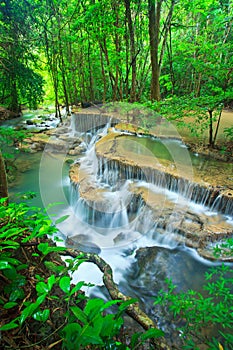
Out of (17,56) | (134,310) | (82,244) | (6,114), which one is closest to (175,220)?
(82,244)

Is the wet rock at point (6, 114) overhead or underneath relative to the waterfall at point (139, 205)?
overhead

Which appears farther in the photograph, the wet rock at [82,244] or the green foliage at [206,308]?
the wet rock at [82,244]

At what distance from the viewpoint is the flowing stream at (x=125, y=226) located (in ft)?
13.3

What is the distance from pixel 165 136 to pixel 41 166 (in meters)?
6.03

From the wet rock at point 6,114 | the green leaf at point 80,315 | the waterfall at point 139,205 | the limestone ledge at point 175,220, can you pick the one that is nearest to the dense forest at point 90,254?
the green leaf at point 80,315

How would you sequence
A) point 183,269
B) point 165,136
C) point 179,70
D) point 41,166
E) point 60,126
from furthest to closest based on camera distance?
point 179,70 → point 60,126 → point 41,166 → point 165,136 → point 183,269

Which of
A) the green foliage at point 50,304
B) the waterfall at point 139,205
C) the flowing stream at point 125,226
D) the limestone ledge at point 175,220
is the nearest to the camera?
the green foliage at point 50,304

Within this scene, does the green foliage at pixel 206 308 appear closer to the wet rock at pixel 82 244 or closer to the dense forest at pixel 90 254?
the dense forest at pixel 90 254

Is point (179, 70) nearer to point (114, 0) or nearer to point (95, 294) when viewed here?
point (114, 0)

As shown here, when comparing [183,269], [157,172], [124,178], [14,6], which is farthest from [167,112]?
[14,6]

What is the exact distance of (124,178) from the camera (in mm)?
6812

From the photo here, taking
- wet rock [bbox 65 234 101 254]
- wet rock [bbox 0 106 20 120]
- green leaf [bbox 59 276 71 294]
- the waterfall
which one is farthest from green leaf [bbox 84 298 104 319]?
wet rock [bbox 0 106 20 120]

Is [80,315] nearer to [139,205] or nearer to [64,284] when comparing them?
[64,284]

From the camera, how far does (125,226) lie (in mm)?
5605
